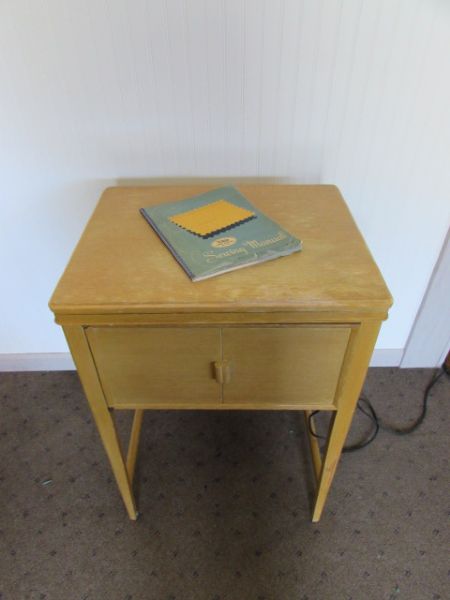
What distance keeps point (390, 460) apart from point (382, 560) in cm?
28

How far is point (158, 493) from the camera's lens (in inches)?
46.4

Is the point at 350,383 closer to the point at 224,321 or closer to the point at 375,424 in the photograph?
the point at 224,321

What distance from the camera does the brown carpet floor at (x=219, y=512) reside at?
1.02 meters

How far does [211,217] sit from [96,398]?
1.36 feet

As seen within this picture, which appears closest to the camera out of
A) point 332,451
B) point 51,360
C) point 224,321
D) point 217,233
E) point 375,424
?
point 224,321

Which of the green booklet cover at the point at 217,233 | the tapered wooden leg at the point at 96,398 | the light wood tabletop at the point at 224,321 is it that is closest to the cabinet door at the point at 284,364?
the light wood tabletop at the point at 224,321

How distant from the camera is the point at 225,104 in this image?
Result: 961 millimetres

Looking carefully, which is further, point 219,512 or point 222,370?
point 219,512

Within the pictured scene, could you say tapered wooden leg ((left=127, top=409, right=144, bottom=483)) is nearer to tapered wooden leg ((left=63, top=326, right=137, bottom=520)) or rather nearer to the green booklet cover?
tapered wooden leg ((left=63, top=326, right=137, bottom=520))

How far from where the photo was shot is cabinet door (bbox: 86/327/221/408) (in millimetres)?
699

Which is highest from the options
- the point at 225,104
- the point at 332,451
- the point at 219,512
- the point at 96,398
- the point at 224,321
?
the point at 225,104

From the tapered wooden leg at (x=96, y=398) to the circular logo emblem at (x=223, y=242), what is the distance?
271 millimetres

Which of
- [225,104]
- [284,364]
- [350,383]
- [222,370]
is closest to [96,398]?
[222,370]

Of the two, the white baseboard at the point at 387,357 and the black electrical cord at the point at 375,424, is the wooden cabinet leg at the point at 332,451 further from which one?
the white baseboard at the point at 387,357
